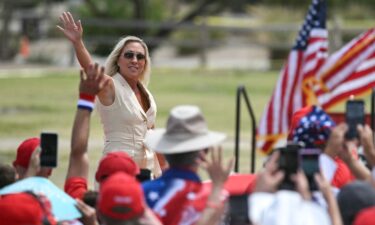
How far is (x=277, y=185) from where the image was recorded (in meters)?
6.16

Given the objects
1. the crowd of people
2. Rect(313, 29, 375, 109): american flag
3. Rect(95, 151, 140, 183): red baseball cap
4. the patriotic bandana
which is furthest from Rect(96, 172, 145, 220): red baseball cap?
Rect(313, 29, 375, 109): american flag

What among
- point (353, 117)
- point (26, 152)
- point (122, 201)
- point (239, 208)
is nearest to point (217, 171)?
point (239, 208)

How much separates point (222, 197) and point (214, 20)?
142 feet

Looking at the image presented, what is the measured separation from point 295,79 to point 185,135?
8418 millimetres

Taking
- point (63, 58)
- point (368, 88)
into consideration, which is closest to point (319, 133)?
point (368, 88)

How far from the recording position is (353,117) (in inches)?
271

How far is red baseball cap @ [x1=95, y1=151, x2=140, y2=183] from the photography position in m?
6.93

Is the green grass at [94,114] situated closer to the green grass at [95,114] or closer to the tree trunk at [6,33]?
the green grass at [95,114]

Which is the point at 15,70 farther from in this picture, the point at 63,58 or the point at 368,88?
the point at 368,88

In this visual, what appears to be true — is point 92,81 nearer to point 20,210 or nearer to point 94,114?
point 20,210

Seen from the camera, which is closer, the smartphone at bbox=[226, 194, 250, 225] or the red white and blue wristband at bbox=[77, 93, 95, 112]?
the smartphone at bbox=[226, 194, 250, 225]

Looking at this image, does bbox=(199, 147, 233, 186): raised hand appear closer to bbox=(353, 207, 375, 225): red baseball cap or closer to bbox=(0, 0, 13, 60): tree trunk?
bbox=(353, 207, 375, 225): red baseball cap

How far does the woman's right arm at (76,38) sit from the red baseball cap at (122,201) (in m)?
3.26

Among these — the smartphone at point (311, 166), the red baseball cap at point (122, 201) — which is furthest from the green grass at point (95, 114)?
the red baseball cap at point (122, 201)
